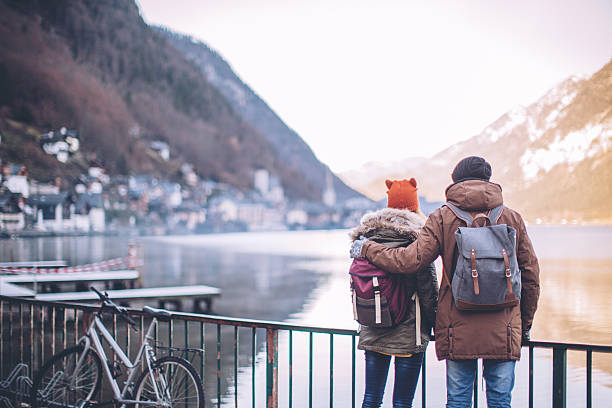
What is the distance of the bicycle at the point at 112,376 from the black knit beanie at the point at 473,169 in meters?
1.96

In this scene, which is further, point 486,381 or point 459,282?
point 486,381

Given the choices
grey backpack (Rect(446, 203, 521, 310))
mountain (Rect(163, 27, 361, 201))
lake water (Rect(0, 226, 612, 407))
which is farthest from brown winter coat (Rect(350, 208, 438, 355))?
mountain (Rect(163, 27, 361, 201))

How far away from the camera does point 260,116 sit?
4719 inches

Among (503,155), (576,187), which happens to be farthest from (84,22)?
(576,187)

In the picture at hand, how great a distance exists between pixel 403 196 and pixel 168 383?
1.88 meters

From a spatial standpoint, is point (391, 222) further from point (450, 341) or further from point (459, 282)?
point (450, 341)

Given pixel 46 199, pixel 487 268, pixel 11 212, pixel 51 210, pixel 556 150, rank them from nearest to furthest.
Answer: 1. pixel 487 268
2. pixel 11 212
3. pixel 46 199
4. pixel 51 210
5. pixel 556 150

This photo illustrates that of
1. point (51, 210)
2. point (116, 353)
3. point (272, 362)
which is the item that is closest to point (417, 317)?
point (272, 362)

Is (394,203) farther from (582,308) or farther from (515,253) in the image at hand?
(582,308)

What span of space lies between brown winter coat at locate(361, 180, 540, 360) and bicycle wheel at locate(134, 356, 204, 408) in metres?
1.57

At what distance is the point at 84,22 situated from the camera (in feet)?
209

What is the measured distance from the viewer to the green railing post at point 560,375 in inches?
102

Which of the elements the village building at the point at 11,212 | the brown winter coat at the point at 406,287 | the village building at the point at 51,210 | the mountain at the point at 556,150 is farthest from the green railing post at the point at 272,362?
the mountain at the point at 556,150

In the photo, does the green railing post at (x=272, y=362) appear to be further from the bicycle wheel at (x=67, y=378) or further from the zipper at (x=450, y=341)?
the bicycle wheel at (x=67, y=378)
